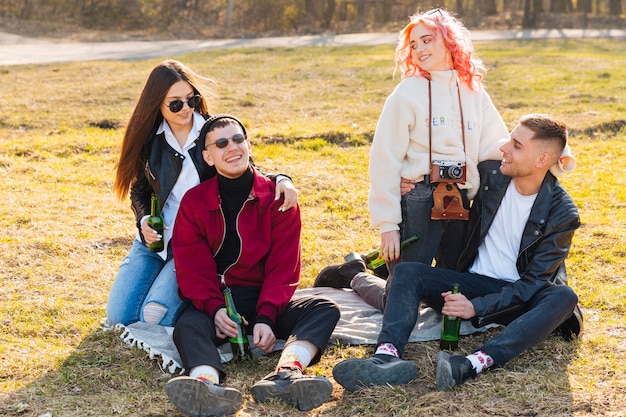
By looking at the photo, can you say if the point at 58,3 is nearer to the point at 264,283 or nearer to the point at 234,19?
the point at 234,19

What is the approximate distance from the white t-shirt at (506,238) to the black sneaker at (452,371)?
2.66ft

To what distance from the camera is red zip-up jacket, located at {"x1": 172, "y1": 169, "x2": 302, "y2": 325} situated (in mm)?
4832

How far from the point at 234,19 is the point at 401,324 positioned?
78.8 ft

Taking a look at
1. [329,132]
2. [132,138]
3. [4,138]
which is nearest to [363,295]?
[132,138]

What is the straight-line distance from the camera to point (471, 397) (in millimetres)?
4281

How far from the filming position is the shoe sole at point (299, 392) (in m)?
4.12

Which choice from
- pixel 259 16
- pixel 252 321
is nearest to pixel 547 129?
pixel 252 321

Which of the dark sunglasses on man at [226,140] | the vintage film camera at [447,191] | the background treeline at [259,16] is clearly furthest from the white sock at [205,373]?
the background treeline at [259,16]

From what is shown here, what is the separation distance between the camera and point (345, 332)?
17.0 ft

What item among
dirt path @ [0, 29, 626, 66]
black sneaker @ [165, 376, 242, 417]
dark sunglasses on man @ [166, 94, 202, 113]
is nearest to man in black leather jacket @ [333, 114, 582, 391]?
black sneaker @ [165, 376, 242, 417]

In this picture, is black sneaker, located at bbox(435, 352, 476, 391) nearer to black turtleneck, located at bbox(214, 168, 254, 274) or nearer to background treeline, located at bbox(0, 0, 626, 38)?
black turtleneck, located at bbox(214, 168, 254, 274)

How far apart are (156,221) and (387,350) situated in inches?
70.5

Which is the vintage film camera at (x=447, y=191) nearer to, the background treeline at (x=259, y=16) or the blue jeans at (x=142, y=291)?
the blue jeans at (x=142, y=291)

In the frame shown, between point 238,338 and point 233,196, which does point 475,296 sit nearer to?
point 238,338
